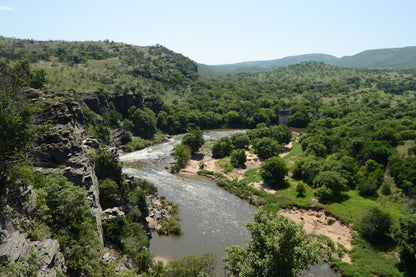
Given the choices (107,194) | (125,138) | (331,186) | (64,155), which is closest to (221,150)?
(331,186)

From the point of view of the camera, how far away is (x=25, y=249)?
15211mm

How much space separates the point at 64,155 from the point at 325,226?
42.2m

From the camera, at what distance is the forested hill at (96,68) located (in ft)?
338

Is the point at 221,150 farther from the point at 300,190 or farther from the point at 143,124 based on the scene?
the point at 143,124

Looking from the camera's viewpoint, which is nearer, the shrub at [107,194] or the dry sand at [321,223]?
the shrub at [107,194]

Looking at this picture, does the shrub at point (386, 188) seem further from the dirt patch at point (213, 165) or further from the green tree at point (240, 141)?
the green tree at point (240, 141)

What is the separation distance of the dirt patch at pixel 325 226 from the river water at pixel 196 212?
7.24m

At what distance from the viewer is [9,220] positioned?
51.0ft

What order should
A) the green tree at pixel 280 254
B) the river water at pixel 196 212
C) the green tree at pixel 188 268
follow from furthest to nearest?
the river water at pixel 196 212 < the green tree at pixel 188 268 < the green tree at pixel 280 254

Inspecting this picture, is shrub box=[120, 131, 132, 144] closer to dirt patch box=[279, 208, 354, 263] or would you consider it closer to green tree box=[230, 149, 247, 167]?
green tree box=[230, 149, 247, 167]

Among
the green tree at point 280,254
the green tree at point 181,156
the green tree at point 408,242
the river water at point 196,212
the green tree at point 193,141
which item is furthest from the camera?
the green tree at point 193,141

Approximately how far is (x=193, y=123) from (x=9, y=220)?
98.8m

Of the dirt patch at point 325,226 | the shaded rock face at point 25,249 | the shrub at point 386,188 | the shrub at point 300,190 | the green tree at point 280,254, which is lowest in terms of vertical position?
the dirt patch at point 325,226

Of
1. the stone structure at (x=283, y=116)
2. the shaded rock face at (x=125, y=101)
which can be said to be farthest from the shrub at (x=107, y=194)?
the stone structure at (x=283, y=116)
